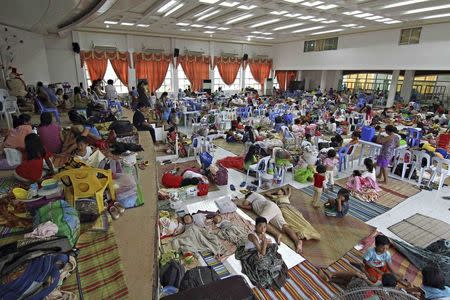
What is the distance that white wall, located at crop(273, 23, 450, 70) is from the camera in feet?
36.4

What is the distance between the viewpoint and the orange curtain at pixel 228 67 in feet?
55.6

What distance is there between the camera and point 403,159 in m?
5.89

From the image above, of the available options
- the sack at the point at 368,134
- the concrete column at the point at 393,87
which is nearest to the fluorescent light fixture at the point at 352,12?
the sack at the point at 368,134

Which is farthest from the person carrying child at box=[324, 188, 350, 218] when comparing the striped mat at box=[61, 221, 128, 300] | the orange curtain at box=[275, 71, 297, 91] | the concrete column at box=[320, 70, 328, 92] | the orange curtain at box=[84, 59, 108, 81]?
the orange curtain at box=[275, 71, 297, 91]

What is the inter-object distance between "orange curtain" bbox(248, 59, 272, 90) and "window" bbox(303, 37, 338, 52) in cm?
312

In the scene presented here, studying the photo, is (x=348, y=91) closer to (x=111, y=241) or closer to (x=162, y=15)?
(x=162, y=15)

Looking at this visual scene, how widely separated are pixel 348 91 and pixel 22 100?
55.7ft

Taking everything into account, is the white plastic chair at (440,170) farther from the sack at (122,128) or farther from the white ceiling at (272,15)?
the sack at (122,128)

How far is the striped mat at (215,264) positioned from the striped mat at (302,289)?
0.39 meters

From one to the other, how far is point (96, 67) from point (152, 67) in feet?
9.51

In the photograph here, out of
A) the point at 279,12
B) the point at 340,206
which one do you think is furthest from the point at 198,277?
the point at 279,12

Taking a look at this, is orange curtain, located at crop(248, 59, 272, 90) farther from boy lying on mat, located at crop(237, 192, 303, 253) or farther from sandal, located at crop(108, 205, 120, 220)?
sandal, located at crop(108, 205, 120, 220)

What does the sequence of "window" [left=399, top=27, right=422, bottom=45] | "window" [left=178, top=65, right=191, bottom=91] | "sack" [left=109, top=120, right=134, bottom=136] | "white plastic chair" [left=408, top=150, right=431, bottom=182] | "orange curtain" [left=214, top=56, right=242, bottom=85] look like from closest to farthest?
1. "sack" [left=109, top=120, right=134, bottom=136]
2. "white plastic chair" [left=408, top=150, right=431, bottom=182]
3. "window" [left=399, top=27, right=422, bottom=45]
4. "window" [left=178, top=65, right=191, bottom=91]
5. "orange curtain" [left=214, top=56, right=242, bottom=85]

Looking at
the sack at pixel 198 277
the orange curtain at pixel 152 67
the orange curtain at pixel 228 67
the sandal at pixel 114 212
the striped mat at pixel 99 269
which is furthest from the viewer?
the orange curtain at pixel 228 67
